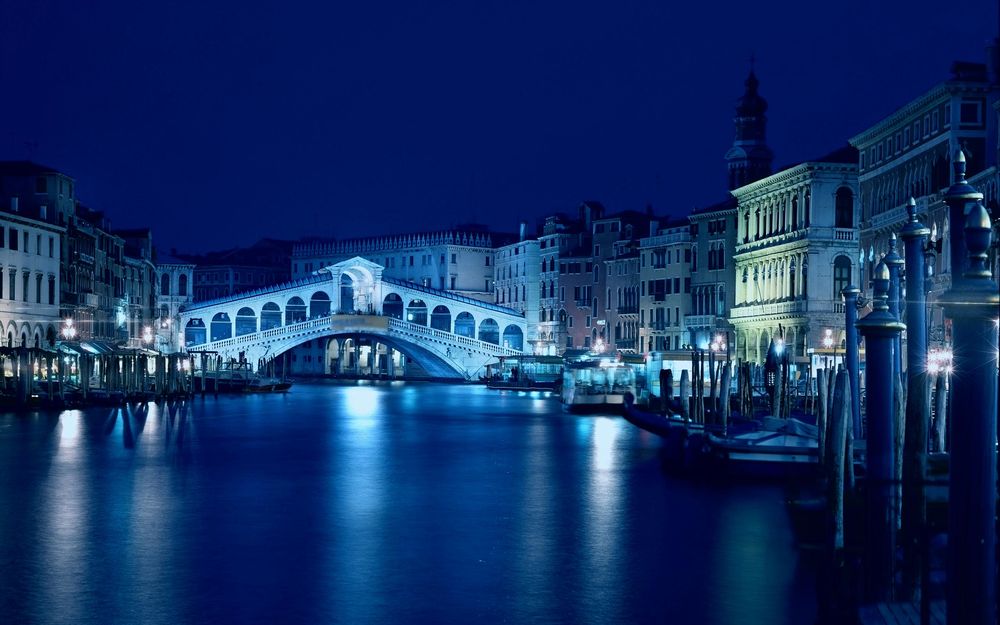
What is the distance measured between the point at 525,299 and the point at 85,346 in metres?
31.9

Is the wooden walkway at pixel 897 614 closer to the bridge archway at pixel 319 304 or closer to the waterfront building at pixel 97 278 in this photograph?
the waterfront building at pixel 97 278

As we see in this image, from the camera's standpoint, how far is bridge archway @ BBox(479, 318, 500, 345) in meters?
72.1

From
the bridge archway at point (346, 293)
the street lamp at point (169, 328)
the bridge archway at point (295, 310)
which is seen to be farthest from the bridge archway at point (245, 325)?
the bridge archway at point (346, 293)

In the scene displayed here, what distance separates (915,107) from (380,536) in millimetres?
21414

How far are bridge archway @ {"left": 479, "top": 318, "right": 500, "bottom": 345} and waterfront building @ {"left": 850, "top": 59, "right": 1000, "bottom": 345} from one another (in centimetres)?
3863

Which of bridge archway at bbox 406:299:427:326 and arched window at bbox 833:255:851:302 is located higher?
bridge archway at bbox 406:299:427:326

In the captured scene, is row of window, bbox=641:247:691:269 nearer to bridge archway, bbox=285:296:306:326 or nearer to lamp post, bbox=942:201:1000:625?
bridge archway, bbox=285:296:306:326

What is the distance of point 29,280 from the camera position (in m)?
42.4

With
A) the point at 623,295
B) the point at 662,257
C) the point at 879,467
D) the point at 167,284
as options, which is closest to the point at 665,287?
the point at 662,257

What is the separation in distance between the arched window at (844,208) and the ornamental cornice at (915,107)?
3578mm

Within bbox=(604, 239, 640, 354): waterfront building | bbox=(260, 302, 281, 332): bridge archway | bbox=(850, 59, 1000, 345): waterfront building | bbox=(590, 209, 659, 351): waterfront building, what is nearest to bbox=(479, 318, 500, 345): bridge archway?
bbox=(590, 209, 659, 351): waterfront building

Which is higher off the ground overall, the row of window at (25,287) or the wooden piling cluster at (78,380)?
the row of window at (25,287)

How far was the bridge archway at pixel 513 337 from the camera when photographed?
7112 centimetres

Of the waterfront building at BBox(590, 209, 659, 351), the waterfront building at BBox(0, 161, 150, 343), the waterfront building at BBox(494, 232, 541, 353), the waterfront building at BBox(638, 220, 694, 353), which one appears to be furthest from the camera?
the waterfront building at BBox(494, 232, 541, 353)
